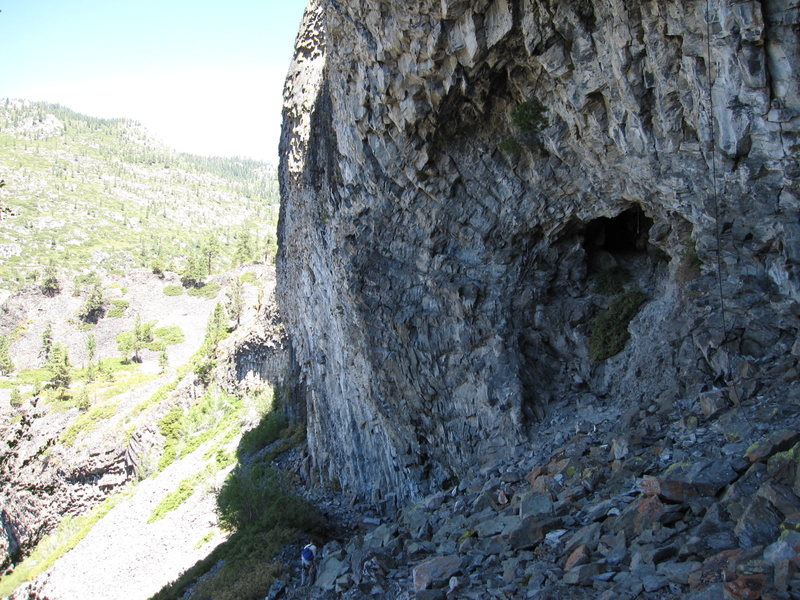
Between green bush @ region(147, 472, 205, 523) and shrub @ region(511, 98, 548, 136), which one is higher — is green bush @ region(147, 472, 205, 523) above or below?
below

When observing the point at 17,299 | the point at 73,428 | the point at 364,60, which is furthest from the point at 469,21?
the point at 17,299

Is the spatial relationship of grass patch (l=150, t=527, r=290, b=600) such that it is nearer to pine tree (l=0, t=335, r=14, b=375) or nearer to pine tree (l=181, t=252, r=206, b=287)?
pine tree (l=0, t=335, r=14, b=375)

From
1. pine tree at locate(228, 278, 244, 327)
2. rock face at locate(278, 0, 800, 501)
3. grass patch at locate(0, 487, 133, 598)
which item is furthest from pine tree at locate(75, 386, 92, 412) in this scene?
rock face at locate(278, 0, 800, 501)

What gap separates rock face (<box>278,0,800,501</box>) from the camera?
893cm

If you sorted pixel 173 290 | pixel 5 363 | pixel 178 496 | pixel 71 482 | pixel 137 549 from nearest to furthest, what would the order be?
pixel 137 549, pixel 178 496, pixel 71 482, pixel 5 363, pixel 173 290

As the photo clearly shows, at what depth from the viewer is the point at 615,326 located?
46.2 ft

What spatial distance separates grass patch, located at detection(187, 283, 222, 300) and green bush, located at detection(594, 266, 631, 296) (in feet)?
250

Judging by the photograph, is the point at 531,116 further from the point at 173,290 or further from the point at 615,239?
the point at 173,290

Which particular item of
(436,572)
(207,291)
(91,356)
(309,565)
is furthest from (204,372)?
(207,291)

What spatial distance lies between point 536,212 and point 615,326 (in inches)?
136

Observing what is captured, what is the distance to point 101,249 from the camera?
11856 centimetres

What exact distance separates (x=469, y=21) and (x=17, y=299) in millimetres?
86306

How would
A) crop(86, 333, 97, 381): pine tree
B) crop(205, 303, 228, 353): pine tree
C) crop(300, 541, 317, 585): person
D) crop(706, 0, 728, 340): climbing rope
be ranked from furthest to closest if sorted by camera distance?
crop(86, 333, 97, 381): pine tree → crop(205, 303, 228, 353): pine tree → crop(300, 541, 317, 585): person → crop(706, 0, 728, 340): climbing rope

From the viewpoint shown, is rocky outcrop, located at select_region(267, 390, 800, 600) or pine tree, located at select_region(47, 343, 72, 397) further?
pine tree, located at select_region(47, 343, 72, 397)
